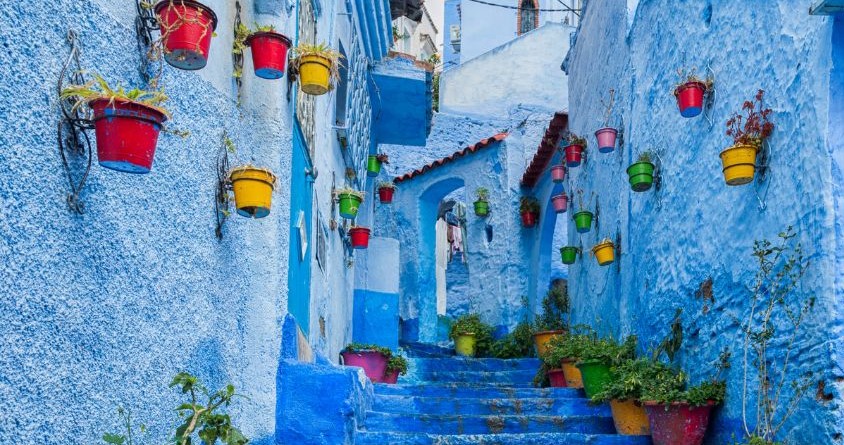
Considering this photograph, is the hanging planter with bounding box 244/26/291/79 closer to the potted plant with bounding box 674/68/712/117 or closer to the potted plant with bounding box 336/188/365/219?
the potted plant with bounding box 674/68/712/117

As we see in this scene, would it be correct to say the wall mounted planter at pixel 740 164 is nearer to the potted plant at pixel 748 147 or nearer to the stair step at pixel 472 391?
the potted plant at pixel 748 147

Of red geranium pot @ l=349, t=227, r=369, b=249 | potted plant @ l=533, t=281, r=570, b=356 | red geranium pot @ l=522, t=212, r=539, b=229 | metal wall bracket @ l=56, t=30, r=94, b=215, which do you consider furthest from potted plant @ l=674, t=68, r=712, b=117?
red geranium pot @ l=522, t=212, r=539, b=229

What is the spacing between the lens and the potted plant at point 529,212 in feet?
46.3

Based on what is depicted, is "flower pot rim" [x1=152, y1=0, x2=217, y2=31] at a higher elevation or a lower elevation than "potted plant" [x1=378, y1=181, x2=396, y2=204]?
lower

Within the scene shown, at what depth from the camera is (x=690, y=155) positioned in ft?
21.6

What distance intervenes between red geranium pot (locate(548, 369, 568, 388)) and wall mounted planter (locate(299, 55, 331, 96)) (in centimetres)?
436

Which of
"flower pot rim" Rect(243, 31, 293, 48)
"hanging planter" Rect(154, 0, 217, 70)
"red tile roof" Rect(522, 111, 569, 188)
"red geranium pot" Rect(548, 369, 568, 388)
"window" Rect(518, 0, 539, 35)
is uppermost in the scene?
"window" Rect(518, 0, 539, 35)

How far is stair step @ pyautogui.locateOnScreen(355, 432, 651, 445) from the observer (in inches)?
252

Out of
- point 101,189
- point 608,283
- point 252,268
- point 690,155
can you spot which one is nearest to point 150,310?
point 101,189

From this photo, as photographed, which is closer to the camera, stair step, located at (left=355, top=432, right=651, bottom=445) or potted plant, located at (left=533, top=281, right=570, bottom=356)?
stair step, located at (left=355, top=432, right=651, bottom=445)

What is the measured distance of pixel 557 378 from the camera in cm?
879

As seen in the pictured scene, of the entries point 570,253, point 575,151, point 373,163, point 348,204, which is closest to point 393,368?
point 348,204

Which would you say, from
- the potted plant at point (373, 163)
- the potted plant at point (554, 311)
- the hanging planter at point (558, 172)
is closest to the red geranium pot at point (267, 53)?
the hanging planter at point (558, 172)

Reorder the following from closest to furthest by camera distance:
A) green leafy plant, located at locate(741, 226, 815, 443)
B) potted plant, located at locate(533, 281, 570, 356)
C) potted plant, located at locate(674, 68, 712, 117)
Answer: green leafy plant, located at locate(741, 226, 815, 443)
potted plant, located at locate(674, 68, 712, 117)
potted plant, located at locate(533, 281, 570, 356)
